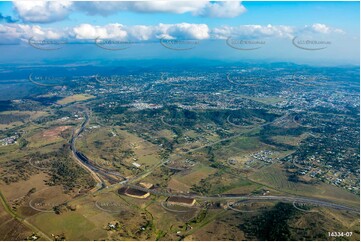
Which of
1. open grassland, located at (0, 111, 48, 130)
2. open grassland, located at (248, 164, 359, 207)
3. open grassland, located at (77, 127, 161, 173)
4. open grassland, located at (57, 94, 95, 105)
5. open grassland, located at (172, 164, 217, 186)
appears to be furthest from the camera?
open grassland, located at (57, 94, 95, 105)

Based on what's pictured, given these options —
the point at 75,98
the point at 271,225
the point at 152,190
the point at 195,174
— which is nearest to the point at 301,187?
the point at 271,225

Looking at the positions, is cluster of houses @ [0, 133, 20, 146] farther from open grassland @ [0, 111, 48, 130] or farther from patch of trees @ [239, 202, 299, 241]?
patch of trees @ [239, 202, 299, 241]

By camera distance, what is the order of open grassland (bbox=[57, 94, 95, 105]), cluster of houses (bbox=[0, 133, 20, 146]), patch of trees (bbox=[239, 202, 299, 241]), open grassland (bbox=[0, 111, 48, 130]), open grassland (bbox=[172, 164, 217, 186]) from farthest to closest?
open grassland (bbox=[57, 94, 95, 105]) < open grassland (bbox=[0, 111, 48, 130]) < cluster of houses (bbox=[0, 133, 20, 146]) < open grassland (bbox=[172, 164, 217, 186]) < patch of trees (bbox=[239, 202, 299, 241])

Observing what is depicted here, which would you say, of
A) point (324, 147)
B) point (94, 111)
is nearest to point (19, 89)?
point (94, 111)

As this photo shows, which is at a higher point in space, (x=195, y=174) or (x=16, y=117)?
(x=16, y=117)

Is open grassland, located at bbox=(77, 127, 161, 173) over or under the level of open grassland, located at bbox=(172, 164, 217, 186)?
over

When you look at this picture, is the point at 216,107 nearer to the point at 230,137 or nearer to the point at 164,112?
the point at 164,112

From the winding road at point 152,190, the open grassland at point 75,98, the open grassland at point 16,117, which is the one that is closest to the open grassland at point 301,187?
the winding road at point 152,190

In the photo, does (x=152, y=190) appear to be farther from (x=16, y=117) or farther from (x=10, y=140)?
(x=16, y=117)

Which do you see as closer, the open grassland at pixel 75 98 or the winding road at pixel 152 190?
the winding road at pixel 152 190

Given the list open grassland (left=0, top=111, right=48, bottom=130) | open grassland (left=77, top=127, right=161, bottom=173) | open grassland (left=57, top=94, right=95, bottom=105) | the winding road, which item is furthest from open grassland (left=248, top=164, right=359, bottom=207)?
open grassland (left=57, top=94, right=95, bottom=105)

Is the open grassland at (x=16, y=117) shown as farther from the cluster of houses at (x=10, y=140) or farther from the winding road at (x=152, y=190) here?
the winding road at (x=152, y=190)
